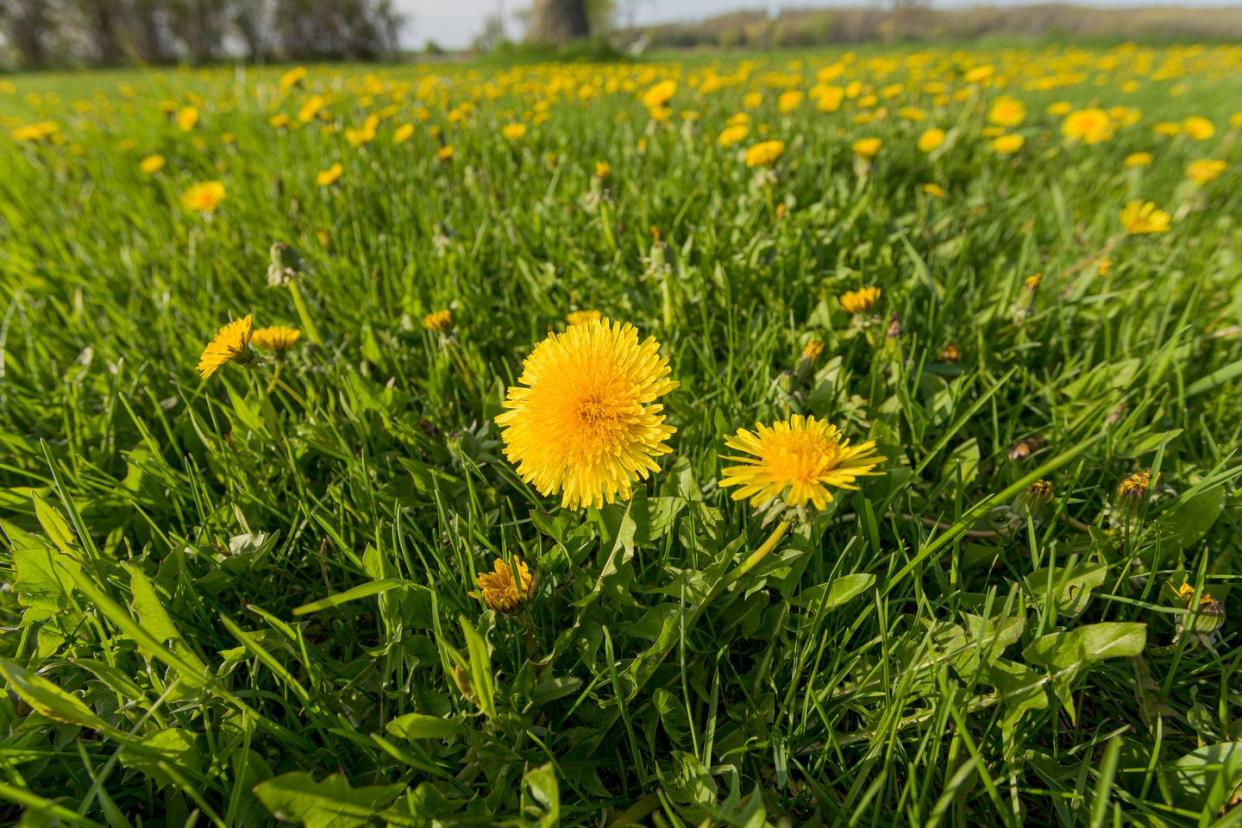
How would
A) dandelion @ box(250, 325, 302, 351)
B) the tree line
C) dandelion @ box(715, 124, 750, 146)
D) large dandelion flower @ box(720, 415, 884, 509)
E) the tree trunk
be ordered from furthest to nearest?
→ 1. the tree line
2. the tree trunk
3. dandelion @ box(715, 124, 750, 146)
4. dandelion @ box(250, 325, 302, 351)
5. large dandelion flower @ box(720, 415, 884, 509)

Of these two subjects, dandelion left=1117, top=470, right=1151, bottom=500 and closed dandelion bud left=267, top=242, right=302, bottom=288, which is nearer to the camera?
dandelion left=1117, top=470, right=1151, bottom=500

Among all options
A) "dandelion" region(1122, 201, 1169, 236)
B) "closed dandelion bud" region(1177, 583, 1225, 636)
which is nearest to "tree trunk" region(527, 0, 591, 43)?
"dandelion" region(1122, 201, 1169, 236)

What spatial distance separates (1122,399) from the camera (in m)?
1.08

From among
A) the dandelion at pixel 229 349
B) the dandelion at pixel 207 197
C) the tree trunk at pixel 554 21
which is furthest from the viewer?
the tree trunk at pixel 554 21

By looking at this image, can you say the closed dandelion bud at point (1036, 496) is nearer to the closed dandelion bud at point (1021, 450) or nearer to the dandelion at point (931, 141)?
the closed dandelion bud at point (1021, 450)

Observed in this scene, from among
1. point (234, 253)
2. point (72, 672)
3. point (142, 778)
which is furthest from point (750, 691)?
point (234, 253)

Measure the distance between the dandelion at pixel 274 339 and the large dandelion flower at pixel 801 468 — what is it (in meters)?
0.85

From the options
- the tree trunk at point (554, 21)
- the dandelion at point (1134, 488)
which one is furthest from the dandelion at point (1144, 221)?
the tree trunk at point (554, 21)

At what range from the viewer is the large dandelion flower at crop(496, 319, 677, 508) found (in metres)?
0.81

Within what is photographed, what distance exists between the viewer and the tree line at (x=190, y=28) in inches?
772

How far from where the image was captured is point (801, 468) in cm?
72

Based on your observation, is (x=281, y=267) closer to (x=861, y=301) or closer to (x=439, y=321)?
(x=439, y=321)

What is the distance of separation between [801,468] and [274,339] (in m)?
0.95

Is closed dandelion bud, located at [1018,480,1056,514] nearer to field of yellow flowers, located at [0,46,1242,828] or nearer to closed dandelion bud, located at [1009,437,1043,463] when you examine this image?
field of yellow flowers, located at [0,46,1242,828]
